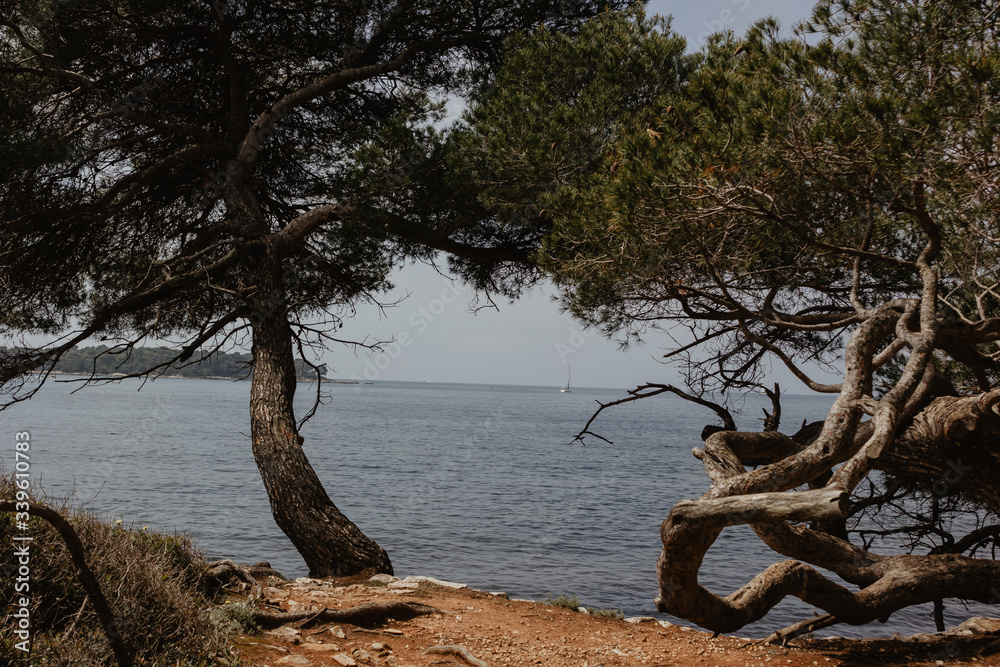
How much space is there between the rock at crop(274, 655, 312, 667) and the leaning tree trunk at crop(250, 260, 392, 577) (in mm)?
3020

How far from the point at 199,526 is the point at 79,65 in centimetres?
1167

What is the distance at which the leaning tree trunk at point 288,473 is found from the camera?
24.9 feet

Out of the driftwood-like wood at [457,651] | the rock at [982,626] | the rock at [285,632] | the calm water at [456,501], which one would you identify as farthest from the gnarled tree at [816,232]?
the calm water at [456,501]

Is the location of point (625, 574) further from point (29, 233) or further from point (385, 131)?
point (29, 233)

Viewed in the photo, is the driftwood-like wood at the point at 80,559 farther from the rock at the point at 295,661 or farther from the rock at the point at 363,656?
the rock at the point at 363,656

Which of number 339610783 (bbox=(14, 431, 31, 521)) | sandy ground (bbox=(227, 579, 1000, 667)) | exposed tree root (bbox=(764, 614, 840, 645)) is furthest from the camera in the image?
exposed tree root (bbox=(764, 614, 840, 645))

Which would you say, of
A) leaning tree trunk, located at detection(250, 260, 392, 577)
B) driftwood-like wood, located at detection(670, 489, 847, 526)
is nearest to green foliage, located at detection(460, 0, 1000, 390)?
driftwood-like wood, located at detection(670, 489, 847, 526)

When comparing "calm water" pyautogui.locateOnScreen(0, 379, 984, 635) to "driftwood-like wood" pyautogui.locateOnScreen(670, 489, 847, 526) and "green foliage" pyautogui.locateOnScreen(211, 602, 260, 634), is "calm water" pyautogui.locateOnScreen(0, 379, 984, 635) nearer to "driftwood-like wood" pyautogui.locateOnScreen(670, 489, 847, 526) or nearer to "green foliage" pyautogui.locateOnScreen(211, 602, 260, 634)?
"green foliage" pyautogui.locateOnScreen(211, 602, 260, 634)

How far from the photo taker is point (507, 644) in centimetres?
551

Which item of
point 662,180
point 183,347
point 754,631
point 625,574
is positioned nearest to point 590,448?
point 625,574

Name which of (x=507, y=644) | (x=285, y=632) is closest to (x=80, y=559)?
(x=285, y=632)

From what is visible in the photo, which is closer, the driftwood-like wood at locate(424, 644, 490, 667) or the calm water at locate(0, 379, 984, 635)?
the driftwood-like wood at locate(424, 644, 490, 667)

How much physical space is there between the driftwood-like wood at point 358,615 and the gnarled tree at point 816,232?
2607 mm

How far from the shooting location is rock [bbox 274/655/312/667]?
443cm
